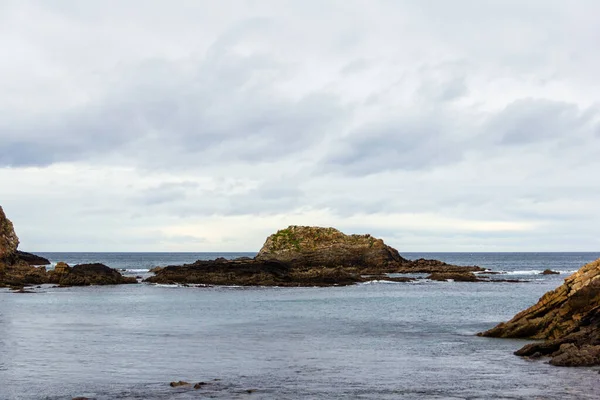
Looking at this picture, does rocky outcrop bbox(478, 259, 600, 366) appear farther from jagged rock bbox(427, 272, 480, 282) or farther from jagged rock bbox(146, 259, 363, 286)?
jagged rock bbox(427, 272, 480, 282)

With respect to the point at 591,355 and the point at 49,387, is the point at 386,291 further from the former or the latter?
the point at 49,387

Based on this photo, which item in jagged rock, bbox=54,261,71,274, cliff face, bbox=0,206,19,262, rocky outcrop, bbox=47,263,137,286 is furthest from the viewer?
cliff face, bbox=0,206,19,262

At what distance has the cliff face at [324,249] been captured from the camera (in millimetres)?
131375

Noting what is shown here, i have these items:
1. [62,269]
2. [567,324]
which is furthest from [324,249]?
[567,324]

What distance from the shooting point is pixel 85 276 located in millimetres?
94125

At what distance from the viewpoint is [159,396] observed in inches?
902

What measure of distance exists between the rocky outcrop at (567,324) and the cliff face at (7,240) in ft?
334

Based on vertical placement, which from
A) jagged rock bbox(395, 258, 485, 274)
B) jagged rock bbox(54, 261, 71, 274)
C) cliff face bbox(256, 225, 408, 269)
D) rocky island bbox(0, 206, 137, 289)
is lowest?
rocky island bbox(0, 206, 137, 289)

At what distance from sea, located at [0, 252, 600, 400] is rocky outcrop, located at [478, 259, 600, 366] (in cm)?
108

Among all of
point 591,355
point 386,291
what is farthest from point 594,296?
point 386,291

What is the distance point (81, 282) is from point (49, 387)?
234 ft

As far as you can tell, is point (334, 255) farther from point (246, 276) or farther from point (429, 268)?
point (246, 276)

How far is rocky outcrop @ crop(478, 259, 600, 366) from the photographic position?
2880 centimetres

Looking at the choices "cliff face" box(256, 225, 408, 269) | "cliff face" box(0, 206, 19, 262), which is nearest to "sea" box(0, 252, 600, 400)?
"cliff face" box(0, 206, 19, 262)
